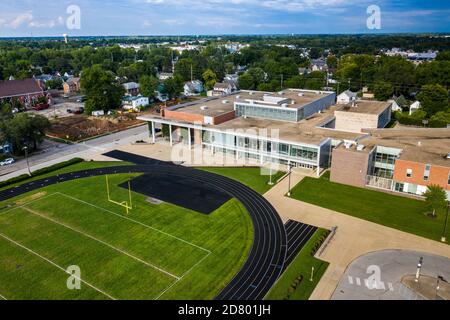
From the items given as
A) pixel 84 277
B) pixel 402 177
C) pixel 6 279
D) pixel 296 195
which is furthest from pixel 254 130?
pixel 6 279

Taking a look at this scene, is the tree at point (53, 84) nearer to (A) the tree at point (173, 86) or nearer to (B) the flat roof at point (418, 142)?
(A) the tree at point (173, 86)

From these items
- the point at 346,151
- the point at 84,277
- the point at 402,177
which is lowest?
the point at 84,277

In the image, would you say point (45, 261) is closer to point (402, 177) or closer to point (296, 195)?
point (296, 195)

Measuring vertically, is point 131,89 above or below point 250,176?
above

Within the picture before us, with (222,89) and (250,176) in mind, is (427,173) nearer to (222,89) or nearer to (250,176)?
(250,176)

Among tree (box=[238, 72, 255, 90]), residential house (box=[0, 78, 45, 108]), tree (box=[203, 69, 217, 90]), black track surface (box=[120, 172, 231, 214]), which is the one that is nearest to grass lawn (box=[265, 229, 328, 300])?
black track surface (box=[120, 172, 231, 214])

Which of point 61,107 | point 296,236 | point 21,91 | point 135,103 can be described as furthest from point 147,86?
point 296,236

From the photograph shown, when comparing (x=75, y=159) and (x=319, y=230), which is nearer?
(x=319, y=230)
